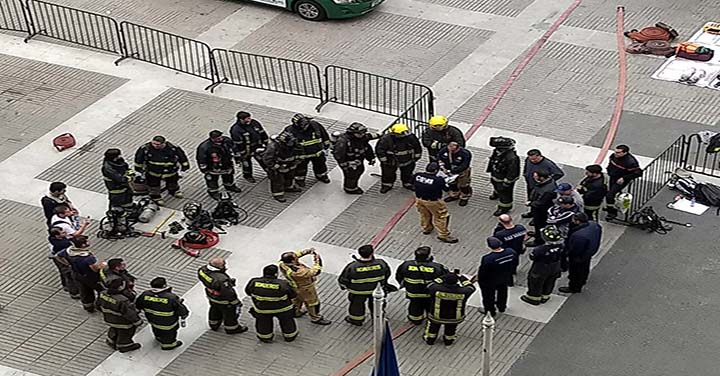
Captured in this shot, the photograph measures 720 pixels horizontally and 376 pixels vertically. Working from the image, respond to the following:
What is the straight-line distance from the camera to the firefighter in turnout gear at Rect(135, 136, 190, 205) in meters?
20.1

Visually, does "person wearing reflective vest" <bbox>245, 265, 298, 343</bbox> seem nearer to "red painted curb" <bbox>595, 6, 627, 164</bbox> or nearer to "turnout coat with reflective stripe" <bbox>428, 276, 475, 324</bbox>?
"turnout coat with reflective stripe" <bbox>428, 276, 475, 324</bbox>

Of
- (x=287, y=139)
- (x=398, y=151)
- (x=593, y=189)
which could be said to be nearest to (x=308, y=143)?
(x=287, y=139)

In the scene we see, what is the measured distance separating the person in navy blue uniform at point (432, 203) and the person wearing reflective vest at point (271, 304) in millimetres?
3105

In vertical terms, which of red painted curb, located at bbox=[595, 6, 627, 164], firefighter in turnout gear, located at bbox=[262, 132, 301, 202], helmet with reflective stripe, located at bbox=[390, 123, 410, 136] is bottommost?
red painted curb, located at bbox=[595, 6, 627, 164]

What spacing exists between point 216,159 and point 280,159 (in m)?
1.04

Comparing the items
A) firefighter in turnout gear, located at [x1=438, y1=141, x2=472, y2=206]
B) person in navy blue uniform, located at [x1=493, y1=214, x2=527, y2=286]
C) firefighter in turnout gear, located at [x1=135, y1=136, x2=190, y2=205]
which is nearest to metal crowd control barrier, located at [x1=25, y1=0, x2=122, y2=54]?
firefighter in turnout gear, located at [x1=135, y1=136, x2=190, y2=205]

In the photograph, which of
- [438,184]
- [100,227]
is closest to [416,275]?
[438,184]

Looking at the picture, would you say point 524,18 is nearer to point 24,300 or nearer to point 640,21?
point 640,21

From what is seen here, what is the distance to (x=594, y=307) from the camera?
17734 mm

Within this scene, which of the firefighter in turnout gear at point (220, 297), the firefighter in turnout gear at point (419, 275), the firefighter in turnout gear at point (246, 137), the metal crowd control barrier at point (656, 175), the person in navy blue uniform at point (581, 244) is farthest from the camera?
the firefighter in turnout gear at point (246, 137)

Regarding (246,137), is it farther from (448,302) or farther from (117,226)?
(448,302)

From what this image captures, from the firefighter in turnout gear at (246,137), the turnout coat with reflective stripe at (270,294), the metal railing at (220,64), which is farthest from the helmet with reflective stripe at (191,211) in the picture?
the metal railing at (220,64)

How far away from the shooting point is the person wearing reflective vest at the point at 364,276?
55.1ft

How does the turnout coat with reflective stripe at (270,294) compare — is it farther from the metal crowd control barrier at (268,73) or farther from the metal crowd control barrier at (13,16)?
the metal crowd control barrier at (13,16)
